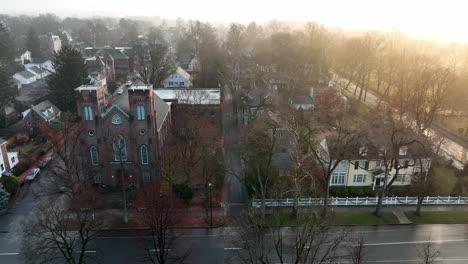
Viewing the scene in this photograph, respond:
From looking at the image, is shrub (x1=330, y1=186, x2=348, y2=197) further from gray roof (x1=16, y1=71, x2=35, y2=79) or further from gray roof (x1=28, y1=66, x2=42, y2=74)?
gray roof (x1=28, y1=66, x2=42, y2=74)

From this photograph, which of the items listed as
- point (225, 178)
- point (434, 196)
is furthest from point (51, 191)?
point (434, 196)

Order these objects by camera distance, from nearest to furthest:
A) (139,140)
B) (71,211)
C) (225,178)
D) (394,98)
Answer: (71,211) → (139,140) → (225,178) → (394,98)

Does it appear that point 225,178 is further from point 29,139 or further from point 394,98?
point 394,98

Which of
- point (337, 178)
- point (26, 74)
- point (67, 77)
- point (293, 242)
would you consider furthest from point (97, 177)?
point (26, 74)

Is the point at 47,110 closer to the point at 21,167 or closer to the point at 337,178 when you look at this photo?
the point at 21,167

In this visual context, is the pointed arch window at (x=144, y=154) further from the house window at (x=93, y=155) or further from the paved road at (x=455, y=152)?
the paved road at (x=455, y=152)

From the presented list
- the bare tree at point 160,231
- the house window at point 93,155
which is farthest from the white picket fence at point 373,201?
the house window at point 93,155

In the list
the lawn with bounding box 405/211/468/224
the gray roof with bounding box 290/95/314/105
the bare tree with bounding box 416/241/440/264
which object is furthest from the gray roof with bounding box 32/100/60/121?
the bare tree with bounding box 416/241/440/264
